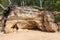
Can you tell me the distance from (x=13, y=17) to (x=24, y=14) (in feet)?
2.63

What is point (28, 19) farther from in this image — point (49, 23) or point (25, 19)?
point (49, 23)

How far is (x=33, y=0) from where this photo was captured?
26.5 metres

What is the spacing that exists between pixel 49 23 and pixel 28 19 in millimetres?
1554

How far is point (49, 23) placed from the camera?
34.7ft

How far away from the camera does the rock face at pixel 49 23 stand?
1038 cm

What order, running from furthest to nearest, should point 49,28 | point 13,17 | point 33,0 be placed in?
point 33,0 < point 13,17 < point 49,28

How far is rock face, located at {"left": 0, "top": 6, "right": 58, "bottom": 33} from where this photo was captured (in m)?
10.9

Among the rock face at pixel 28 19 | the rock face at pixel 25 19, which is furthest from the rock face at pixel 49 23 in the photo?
the rock face at pixel 25 19

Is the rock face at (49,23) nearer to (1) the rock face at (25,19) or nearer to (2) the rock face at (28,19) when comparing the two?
(2) the rock face at (28,19)

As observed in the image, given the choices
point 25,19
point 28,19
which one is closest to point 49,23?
point 28,19

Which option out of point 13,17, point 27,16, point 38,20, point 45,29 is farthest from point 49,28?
point 13,17

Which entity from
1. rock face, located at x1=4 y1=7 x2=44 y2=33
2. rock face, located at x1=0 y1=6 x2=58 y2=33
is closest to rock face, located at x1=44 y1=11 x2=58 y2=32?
rock face, located at x1=0 y1=6 x2=58 y2=33

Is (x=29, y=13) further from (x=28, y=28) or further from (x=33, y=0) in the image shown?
(x=33, y=0)

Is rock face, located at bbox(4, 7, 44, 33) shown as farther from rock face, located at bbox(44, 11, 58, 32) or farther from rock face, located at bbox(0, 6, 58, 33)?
rock face, located at bbox(44, 11, 58, 32)
